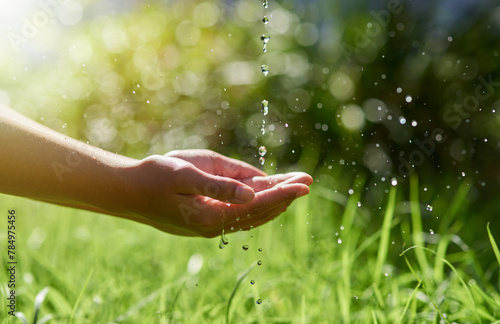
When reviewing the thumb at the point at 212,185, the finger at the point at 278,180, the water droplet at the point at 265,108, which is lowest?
the thumb at the point at 212,185

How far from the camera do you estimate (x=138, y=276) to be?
2352 millimetres

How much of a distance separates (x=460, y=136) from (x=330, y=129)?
0.79m

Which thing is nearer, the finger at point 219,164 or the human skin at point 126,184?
the human skin at point 126,184

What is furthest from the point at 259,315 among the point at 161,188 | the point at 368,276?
the point at 368,276

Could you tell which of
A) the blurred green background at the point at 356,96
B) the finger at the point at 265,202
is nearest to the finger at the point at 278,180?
the finger at the point at 265,202

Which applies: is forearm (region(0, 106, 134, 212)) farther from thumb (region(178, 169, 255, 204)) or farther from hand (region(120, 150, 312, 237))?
thumb (region(178, 169, 255, 204))

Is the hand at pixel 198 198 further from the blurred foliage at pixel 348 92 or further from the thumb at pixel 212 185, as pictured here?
the blurred foliage at pixel 348 92

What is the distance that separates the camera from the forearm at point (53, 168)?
4.70ft

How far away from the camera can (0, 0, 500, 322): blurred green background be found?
10.7 ft

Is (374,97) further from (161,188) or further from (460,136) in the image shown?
(161,188)

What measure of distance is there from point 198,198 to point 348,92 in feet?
7.40

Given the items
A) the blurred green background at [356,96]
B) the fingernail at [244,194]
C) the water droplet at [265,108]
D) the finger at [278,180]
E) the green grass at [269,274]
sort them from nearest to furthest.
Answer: the fingernail at [244,194] < the finger at [278,180] < the green grass at [269,274] < the blurred green background at [356,96] < the water droplet at [265,108]

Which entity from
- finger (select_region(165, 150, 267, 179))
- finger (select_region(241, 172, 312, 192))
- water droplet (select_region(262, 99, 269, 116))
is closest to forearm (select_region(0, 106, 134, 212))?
finger (select_region(165, 150, 267, 179))

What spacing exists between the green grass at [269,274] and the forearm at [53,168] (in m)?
0.28
